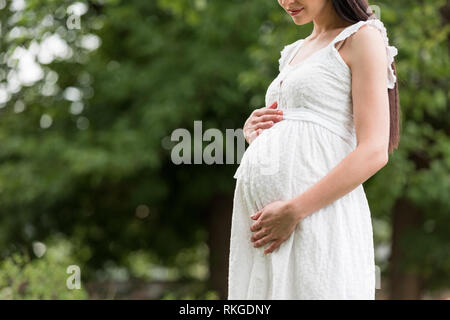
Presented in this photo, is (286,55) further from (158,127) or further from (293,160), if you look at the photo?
(158,127)

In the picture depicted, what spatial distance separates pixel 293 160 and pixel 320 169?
0.07m

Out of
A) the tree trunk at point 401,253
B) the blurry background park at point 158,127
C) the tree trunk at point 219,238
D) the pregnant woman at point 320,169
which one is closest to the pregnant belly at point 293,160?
the pregnant woman at point 320,169

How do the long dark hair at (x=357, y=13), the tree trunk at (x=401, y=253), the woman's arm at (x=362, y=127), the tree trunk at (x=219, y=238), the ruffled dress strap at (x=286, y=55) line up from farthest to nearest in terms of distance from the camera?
the tree trunk at (x=401, y=253), the tree trunk at (x=219, y=238), the ruffled dress strap at (x=286, y=55), the long dark hair at (x=357, y=13), the woman's arm at (x=362, y=127)

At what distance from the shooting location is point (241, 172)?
6.03 feet

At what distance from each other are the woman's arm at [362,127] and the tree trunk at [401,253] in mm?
8026

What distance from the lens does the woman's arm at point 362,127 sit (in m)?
1.61

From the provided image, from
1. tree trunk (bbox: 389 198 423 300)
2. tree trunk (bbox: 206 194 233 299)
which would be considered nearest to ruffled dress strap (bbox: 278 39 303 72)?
tree trunk (bbox: 206 194 233 299)

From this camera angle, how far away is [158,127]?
7.24 m

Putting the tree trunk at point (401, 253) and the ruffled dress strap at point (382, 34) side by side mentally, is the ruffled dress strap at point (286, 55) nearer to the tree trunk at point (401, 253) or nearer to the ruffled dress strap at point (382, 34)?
the ruffled dress strap at point (382, 34)

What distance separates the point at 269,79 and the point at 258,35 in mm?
1154

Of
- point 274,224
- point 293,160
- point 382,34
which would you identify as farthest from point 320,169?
point 382,34

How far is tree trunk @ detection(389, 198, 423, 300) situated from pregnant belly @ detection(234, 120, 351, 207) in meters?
7.98
